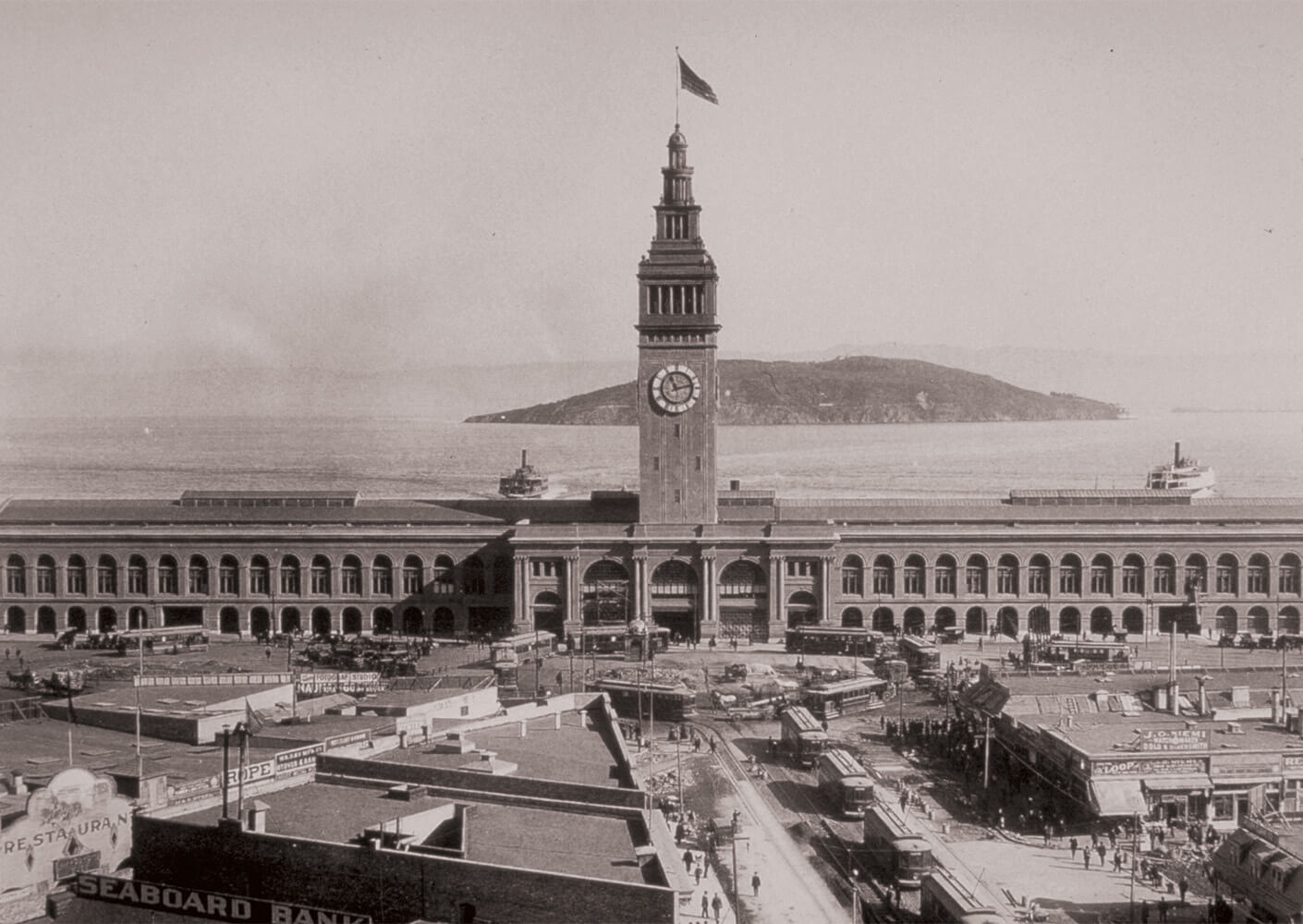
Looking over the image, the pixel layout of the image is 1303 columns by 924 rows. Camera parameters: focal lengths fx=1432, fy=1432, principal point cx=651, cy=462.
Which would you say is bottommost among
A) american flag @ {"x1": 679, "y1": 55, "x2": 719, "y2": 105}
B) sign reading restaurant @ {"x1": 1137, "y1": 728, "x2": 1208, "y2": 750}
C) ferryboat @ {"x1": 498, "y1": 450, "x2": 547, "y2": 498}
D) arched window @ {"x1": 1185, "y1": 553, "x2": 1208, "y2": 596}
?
sign reading restaurant @ {"x1": 1137, "y1": 728, "x2": 1208, "y2": 750}

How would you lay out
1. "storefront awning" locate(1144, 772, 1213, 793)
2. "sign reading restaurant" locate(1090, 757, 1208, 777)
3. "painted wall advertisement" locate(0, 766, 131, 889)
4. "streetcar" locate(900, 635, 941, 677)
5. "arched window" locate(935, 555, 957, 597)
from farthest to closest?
1. "arched window" locate(935, 555, 957, 597)
2. "streetcar" locate(900, 635, 941, 677)
3. "sign reading restaurant" locate(1090, 757, 1208, 777)
4. "storefront awning" locate(1144, 772, 1213, 793)
5. "painted wall advertisement" locate(0, 766, 131, 889)

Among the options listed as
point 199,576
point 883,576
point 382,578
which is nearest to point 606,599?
point 382,578

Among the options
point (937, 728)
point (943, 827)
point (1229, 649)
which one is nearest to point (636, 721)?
point (937, 728)

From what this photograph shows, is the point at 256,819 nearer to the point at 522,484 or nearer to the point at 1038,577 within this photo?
the point at 1038,577

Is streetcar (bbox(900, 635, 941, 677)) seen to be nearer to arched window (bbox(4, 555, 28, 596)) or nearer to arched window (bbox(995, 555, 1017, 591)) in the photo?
arched window (bbox(995, 555, 1017, 591))

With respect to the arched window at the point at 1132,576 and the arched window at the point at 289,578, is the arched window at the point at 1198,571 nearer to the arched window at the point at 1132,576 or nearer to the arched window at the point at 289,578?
the arched window at the point at 1132,576

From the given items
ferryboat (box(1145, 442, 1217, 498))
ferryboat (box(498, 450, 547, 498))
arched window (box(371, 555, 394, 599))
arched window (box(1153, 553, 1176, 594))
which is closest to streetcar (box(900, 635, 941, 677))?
arched window (box(1153, 553, 1176, 594))

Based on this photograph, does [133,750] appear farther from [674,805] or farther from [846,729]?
[846,729]
